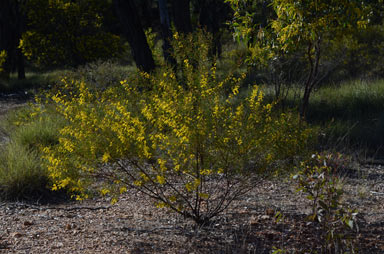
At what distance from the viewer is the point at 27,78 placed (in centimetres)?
1655

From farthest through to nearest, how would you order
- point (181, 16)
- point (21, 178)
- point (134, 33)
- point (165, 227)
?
point (134, 33)
point (181, 16)
point (21, 178)
point (165, 227)

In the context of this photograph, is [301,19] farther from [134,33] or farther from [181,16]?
[134,33]

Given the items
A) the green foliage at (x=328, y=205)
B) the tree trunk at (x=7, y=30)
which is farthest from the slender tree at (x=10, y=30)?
the green foliage at (x=328, y=205)

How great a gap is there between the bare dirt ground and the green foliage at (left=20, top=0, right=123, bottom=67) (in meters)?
11.5

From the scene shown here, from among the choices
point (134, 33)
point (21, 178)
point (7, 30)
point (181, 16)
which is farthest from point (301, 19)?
point (7, 30)

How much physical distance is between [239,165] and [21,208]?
239 cm

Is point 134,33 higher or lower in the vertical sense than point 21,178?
higher

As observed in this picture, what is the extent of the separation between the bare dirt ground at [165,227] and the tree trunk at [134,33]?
17.6 ft

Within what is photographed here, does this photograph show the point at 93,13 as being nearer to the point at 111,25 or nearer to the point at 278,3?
the point at 111,25

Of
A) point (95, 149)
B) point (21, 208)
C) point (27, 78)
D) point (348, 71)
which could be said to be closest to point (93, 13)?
point (27, 78)

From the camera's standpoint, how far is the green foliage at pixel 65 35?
15.6m

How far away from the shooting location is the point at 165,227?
161 inches

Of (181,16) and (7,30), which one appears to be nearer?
(181,16)

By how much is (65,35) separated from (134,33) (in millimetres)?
6754
